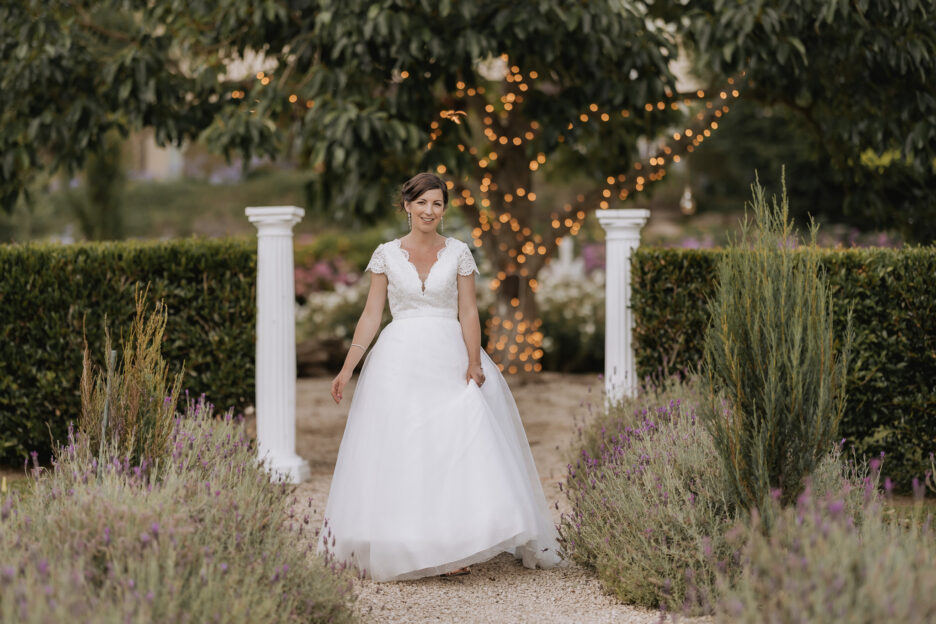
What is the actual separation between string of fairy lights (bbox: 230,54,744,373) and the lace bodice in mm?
5037

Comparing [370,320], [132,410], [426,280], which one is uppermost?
[426,280]

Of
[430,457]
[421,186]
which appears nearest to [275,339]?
[421,186]

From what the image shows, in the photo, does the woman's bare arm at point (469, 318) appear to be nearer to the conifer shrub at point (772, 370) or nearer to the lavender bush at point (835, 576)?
the conifer shrub at point (772, 370)

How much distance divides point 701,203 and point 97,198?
13966 millimetres

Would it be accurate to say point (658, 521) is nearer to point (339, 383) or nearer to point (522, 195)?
point (339, 383)

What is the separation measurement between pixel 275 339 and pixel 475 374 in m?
2.62

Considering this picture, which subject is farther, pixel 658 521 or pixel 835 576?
pixel 658 521

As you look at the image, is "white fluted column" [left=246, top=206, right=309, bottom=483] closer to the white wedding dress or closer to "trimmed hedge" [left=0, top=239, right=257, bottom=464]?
"trimmed hedge" [left=0, top=239, right=257, bottom=464]

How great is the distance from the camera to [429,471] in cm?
455

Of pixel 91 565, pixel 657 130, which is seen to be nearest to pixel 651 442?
pixel 91 565

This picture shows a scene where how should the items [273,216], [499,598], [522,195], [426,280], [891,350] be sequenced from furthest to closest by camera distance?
1. [522,195]
2. [273,216]
3. [891,350]
4. [426,280]
5. [499,598]

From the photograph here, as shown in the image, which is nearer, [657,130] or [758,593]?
[758,593]

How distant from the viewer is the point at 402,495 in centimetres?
455

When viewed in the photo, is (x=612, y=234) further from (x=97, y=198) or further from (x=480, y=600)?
(x=97, y=198)
